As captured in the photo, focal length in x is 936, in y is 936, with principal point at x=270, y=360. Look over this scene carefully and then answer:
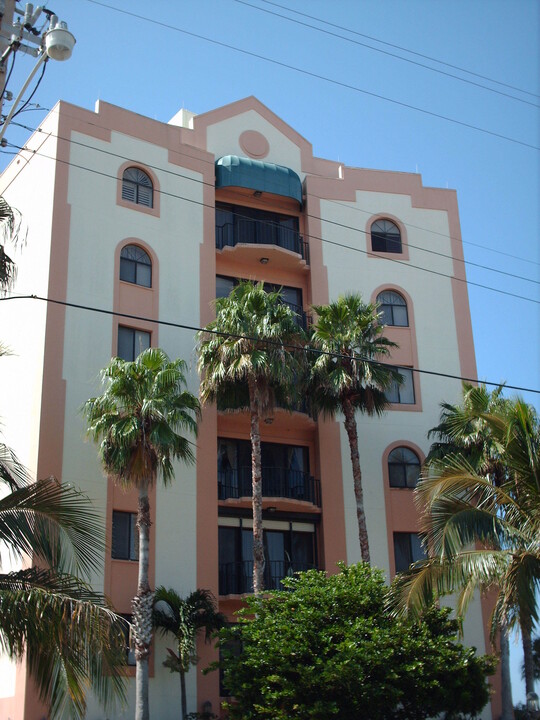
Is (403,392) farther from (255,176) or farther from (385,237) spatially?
(255,176)

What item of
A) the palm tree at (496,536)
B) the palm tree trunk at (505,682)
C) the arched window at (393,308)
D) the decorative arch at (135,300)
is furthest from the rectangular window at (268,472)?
the palm tree at (496,536)

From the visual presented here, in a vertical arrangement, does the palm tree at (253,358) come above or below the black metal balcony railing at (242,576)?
above

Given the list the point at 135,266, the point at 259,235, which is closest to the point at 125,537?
the point at 135,266

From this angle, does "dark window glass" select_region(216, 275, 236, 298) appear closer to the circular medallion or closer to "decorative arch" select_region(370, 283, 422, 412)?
the circular medallion

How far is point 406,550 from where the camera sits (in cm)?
3269

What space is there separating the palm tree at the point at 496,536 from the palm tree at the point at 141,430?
8.82m

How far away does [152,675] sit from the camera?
2698 cm

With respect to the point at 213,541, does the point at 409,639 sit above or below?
below

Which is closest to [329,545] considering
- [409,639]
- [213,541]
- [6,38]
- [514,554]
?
[213,541]

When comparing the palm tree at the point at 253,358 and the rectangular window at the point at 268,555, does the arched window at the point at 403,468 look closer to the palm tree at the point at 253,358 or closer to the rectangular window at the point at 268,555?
the rectangular window at the point at 268,555

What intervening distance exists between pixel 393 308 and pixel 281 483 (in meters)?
8.67

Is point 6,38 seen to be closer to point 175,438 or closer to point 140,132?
point 175,438

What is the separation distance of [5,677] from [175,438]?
801 cm

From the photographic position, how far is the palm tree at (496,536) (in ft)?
53.7
